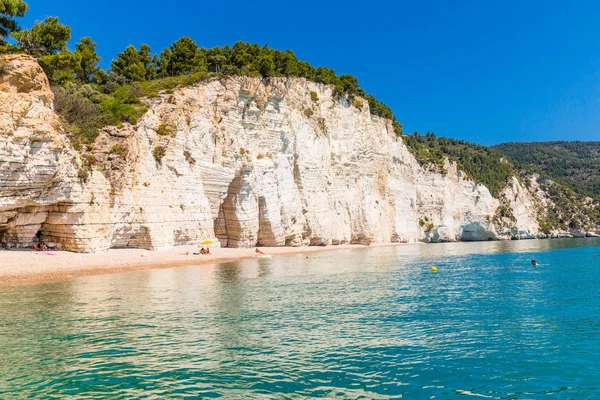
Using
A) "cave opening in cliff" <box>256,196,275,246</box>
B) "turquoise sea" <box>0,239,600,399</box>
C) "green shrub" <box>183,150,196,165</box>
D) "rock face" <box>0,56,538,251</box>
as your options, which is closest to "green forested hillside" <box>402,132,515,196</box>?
"rock face" <box>0,56,538,251</box>

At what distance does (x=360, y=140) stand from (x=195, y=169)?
33923mm

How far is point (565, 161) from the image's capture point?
555 ft

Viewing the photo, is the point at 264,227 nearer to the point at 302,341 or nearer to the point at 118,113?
the point at 118,113

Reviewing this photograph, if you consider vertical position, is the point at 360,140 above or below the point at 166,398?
above

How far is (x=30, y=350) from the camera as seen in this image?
10391mm

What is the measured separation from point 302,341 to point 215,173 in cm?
3342

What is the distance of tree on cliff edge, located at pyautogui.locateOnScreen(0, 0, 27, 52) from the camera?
3150 cm

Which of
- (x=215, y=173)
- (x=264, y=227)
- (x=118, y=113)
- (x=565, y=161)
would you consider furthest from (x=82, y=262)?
(x=565, y=161)

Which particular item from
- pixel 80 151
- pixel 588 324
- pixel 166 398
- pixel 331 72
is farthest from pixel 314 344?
pixel 331 72

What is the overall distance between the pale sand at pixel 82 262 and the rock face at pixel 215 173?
142 cm

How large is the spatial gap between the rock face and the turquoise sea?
9.44 meters

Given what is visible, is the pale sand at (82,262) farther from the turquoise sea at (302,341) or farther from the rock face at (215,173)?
the turquoise sea at (302,341)

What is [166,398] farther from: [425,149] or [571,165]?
[571,165]

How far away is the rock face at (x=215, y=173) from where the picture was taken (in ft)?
88.8
